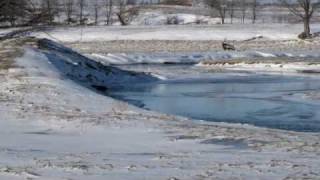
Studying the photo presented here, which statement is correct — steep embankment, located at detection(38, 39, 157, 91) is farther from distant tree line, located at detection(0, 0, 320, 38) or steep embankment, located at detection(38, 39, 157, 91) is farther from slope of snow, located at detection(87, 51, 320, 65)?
slope of snow, located at detection(87, 51, 320, 65)

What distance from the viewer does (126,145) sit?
12.4 meters

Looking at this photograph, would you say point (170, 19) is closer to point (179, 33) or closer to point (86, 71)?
point (179, 33)

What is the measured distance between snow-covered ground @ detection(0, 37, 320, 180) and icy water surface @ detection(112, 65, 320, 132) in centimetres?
240

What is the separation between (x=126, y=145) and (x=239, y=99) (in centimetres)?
1136

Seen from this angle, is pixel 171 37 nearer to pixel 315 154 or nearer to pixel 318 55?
pixel 318 55

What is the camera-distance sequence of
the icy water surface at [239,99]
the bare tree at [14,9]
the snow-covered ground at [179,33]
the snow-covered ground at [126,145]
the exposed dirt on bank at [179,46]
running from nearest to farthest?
1. the snow-covered ground at [126,145]
2. the icy water surface at [239,99]
3. the bare tree at [14,9]
4. the exposed dirt on bank at [179,46]
5. the snow-covered ground at [179,33]

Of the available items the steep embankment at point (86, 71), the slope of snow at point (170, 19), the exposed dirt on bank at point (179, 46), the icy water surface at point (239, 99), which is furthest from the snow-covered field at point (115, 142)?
the slope of snow at point (170, 19)

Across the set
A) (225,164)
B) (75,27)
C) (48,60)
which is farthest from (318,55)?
(225,164)

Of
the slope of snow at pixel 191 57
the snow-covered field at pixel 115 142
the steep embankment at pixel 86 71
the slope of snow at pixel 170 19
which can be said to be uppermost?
the snow-covered field at pixel 115 142

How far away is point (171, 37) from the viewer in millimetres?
66938

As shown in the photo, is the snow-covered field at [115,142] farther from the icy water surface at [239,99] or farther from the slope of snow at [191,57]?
the slope of snow at [191,57]

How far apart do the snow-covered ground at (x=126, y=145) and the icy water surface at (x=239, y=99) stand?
7.88ft

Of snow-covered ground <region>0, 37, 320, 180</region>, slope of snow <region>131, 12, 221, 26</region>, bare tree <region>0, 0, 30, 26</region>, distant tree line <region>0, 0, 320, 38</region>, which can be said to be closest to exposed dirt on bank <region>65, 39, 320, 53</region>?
distant tree line <region>0, 0, 320, 38</region>

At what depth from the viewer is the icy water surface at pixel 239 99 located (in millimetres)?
18438
